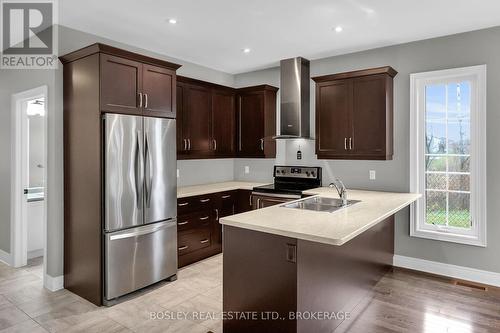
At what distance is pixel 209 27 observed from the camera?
3447 mm

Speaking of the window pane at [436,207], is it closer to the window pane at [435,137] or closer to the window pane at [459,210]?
the window pane at [459,210]

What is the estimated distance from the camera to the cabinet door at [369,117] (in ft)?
12.6

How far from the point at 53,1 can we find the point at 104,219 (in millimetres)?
1948

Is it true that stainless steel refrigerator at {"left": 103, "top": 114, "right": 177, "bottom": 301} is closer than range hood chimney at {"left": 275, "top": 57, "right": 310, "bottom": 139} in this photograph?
Yes

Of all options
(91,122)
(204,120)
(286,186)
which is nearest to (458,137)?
(286,186)

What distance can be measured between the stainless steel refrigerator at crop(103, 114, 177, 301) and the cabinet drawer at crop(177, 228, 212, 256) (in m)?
0.33

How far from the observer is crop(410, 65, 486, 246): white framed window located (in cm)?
353

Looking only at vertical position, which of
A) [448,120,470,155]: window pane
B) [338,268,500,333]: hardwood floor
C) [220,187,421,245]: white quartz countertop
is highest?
[448,120,470,155]: window pane

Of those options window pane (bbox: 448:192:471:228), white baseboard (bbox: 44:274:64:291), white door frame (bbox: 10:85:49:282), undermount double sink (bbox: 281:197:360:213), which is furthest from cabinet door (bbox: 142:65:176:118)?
window pane (bbox: 448:192:471:228)

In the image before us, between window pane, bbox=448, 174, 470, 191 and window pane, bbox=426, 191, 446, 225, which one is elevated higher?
window pane, bbox=448, 174, 470, 191

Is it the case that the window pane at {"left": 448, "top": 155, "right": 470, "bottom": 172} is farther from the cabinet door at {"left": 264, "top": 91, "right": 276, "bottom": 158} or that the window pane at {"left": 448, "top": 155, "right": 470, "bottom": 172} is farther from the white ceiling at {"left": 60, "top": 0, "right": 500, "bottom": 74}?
the cabinet door at {"left": 264, "top": 91, "right": 276, "bottom": 158}

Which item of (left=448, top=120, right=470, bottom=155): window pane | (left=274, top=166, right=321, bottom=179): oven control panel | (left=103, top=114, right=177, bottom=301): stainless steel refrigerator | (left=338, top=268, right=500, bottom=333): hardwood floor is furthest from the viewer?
(left=274, top=166, right=321, bottom=179): oven control panel

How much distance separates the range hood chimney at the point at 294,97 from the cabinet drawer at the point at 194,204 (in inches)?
50.1

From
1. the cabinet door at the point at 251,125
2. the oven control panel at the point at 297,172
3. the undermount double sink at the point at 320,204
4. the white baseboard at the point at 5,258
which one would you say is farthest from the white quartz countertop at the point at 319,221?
the white baseboard at the point at 5,258
